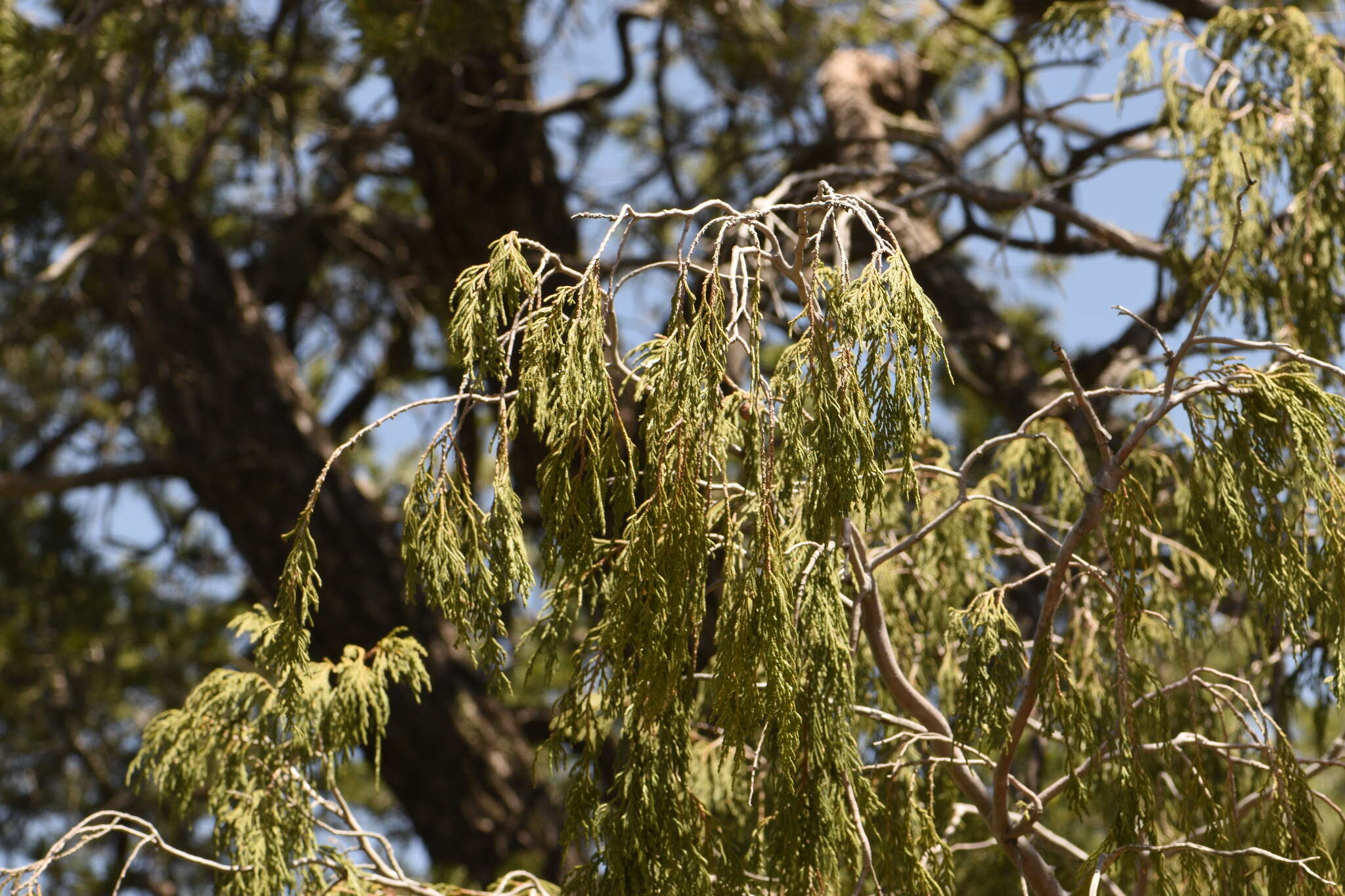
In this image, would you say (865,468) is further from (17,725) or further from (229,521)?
(17,725)

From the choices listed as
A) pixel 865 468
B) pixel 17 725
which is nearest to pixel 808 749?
pixel 865 468

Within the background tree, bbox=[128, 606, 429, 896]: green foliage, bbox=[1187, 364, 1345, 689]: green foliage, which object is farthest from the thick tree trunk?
bbox=[1187, 364, 1345, 689]: green foliage

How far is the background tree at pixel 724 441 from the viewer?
6.43ft

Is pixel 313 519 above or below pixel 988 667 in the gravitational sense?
above

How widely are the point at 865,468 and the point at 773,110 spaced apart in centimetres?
435

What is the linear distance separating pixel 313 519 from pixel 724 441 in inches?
133

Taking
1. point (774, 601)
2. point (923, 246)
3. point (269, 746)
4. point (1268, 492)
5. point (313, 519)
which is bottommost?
point (269, 746)

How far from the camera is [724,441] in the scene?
6.84 feet

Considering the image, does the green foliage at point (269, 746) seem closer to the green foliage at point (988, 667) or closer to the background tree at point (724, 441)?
the background tree at point (724, 441)

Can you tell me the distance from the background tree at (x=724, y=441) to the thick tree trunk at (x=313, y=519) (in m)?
0.02

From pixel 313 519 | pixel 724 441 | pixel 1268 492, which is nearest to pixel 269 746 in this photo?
pixel 724 441

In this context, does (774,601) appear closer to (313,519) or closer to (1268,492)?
(1268,492)

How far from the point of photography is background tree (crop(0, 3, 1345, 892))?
1961 millimetres

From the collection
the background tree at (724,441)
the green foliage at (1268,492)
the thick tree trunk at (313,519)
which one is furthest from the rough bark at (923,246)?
the thick tree trunk at (313,519)
